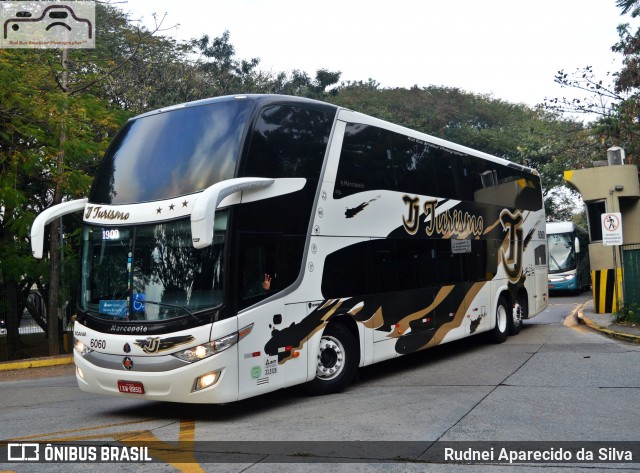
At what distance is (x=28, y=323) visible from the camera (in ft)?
70.6

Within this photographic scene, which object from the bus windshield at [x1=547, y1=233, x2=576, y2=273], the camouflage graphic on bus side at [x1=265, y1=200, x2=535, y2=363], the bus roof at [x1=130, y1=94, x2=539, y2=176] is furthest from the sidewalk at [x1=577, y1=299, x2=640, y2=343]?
the bus windshield at [x1=547, y1=233, x2=576, y2=273]

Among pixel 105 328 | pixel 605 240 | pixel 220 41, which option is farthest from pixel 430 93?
pixel 105 328

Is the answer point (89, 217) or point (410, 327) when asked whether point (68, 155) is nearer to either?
point (89, 217)

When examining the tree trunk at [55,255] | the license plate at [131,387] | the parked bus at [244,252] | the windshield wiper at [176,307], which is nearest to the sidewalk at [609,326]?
the parked bus at [244,252]

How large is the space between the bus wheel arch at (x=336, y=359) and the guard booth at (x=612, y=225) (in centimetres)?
985

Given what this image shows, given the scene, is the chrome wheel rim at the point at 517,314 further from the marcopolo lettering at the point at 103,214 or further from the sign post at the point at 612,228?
the marcopolo lettering at the point at 103,214

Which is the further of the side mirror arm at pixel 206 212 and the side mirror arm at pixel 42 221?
the side mirror arm at pixel 42 221

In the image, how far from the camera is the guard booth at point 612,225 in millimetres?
17141

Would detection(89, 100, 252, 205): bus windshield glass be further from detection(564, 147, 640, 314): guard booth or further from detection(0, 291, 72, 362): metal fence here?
detection(0, 291, 72, 362): metal fence

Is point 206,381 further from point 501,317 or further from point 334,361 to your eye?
point 501,317

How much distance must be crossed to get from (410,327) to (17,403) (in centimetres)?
609

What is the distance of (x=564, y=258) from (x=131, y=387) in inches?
1081

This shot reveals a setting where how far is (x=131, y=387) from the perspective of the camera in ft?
26.5

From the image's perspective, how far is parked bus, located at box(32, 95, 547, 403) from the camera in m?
7.92
